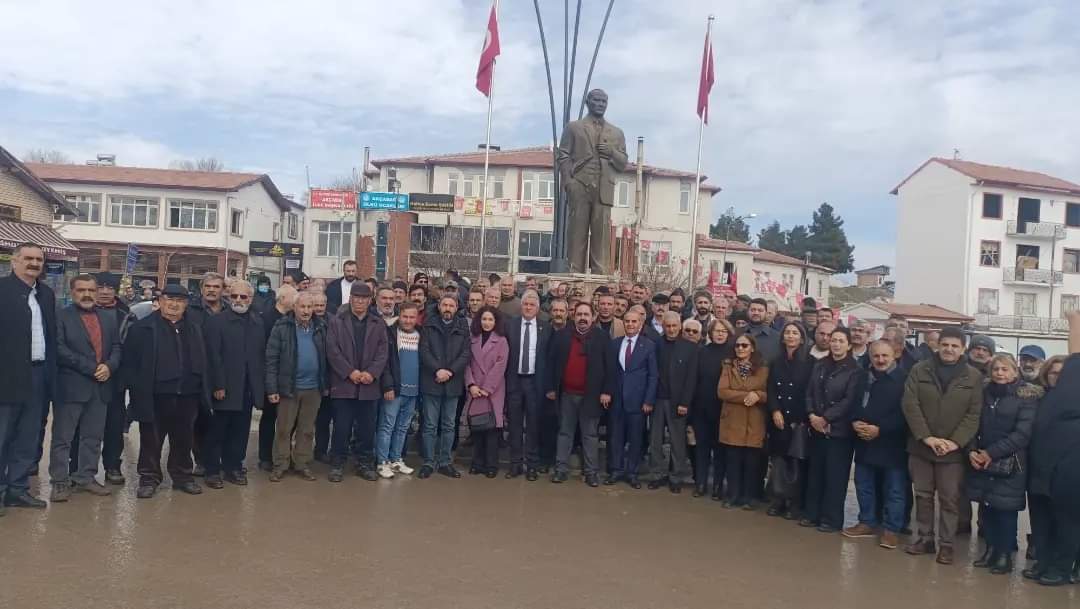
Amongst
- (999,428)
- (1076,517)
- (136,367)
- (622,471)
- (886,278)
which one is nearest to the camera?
(1076,517)

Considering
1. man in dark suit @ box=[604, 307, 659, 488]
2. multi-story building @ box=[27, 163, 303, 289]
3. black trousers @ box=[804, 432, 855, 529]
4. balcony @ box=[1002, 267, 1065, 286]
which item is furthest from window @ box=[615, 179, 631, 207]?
black trousers @ box=[804, 432, 855, 529]

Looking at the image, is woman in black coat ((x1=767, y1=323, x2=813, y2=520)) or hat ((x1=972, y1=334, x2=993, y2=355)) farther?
woman in black coat ((x1=767, y1=323, x2=813, y2=520))

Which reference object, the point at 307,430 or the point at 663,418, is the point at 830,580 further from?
the point at 307,430

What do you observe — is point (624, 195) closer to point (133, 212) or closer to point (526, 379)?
point (133, 212)

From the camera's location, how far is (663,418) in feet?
26.0

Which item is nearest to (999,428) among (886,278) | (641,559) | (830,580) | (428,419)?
(830,580)

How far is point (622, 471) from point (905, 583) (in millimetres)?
3116

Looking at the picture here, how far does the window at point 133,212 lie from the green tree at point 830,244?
58666 millimetres

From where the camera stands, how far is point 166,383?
6.75 meters

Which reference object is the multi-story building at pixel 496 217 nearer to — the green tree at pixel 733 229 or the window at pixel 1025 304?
the window at pixel 1025 304

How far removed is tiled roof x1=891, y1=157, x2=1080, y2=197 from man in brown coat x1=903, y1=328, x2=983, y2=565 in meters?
48.4

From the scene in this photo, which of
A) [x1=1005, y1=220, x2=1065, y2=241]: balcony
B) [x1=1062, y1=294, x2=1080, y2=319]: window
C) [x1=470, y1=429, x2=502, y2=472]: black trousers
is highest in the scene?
[x1=1005, y1=220, x2=1065, y2=241]: balcony

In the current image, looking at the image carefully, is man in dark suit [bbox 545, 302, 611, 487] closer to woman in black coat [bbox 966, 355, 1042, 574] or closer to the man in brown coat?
the man in brown coat

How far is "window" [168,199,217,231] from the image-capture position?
150 feet
